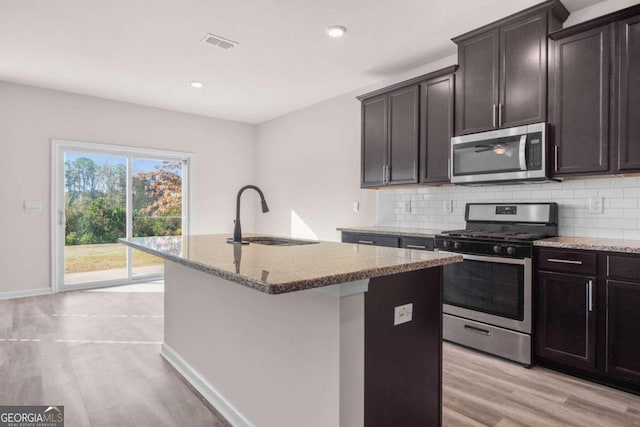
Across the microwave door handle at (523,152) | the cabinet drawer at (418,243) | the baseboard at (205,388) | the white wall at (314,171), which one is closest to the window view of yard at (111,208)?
the white wall at (314,171)

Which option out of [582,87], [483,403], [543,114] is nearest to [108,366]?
[483,403]

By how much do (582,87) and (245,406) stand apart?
2881mm

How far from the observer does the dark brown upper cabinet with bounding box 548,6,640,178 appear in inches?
91.7

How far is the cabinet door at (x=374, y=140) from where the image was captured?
389cm

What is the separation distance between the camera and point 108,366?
2.63 m

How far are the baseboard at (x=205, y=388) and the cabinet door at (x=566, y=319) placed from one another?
2027mm

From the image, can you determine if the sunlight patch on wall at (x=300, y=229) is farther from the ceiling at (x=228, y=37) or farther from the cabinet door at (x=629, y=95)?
the cabinet door at (x=629, y=95)

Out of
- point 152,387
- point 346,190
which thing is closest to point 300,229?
point 346,190

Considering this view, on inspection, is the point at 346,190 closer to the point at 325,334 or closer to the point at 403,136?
the point at 403,136

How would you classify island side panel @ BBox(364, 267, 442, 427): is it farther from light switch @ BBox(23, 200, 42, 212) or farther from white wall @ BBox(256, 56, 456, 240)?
light switch @ BBox(23, 200, 42, 212)

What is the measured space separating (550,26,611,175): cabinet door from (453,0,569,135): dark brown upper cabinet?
0.37ft

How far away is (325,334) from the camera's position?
→ 140cm

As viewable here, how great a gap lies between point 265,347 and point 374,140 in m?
2.79

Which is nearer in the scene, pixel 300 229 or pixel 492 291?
pixel 492 291
